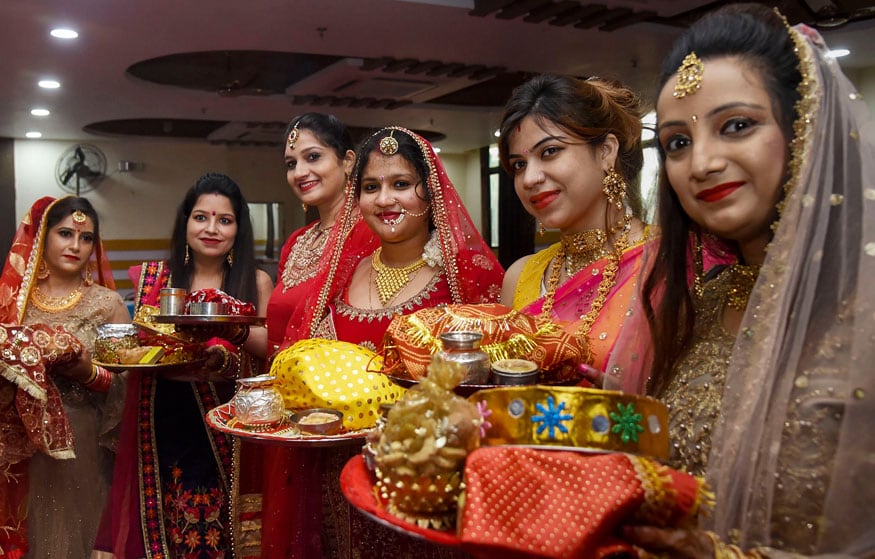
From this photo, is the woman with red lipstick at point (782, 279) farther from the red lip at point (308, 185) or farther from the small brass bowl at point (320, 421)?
the red lip at point (308, 185)

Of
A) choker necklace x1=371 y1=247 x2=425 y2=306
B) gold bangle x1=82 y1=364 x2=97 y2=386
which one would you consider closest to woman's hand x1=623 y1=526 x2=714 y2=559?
choker necklace x1=371 y1=247 x2=425 y2=306

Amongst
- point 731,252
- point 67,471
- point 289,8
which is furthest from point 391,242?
point 289,8

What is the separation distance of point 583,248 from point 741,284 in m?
0.72

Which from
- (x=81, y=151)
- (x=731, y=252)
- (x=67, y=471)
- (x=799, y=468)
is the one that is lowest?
(x=67, y=471)

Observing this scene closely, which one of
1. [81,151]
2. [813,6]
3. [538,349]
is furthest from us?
[81,151]

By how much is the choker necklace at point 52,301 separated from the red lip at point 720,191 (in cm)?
318

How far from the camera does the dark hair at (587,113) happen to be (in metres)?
2.02

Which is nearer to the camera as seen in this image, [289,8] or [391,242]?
[391,242]

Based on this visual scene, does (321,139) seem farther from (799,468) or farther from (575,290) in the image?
(799,468)

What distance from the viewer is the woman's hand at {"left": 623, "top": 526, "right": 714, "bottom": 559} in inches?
39.7

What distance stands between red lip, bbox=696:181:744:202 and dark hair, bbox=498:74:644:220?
2.61ft

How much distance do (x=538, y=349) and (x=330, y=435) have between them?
1.93ft

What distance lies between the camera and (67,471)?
11.2ft

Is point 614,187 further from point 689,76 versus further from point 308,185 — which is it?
point 308,185
